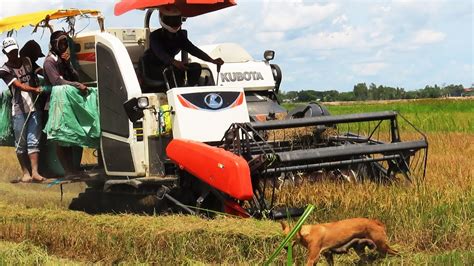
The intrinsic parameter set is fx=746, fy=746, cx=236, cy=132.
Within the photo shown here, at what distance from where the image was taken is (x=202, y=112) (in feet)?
24.1

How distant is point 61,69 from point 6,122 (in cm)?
136

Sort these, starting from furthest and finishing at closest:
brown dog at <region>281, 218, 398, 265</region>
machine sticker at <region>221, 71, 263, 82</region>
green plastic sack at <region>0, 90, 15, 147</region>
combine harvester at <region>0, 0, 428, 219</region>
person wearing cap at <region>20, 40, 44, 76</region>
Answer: machine sticker at <region>221, 71, 263, 82</region>, green plastic sack at <region>0, 90, 15, 147</region>, person wearing cap at <region>20, 40, 44, 76</region>, combine harvester at <region>0, 0, 428, 219</region>, brown dog at <region>281, 218, 398, 265</region>

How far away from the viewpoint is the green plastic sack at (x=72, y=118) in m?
8.16

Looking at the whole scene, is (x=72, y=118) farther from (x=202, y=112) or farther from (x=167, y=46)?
(x=202, y=112)

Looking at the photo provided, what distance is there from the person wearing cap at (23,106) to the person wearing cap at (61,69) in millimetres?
371

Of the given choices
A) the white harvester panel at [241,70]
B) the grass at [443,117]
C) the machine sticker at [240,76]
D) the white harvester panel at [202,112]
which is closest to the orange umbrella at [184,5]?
the white harvester panel at [202,112]

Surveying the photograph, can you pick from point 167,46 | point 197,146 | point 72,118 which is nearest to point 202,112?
point 197,146

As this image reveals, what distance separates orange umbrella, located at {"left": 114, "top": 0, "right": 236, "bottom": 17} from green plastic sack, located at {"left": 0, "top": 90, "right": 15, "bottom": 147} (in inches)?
94.0

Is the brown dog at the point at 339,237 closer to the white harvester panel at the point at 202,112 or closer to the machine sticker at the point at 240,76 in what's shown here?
the white harvester panel at the point at 202,112

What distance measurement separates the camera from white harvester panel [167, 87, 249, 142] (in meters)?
7.27

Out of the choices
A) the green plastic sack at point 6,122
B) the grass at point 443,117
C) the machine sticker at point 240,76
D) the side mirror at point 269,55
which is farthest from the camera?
the grass at point 443,117

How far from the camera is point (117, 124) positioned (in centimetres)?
795

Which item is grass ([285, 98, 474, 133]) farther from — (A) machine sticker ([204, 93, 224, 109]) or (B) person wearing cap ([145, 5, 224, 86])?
(A) machine sticker ([204, 93, 224, 109])

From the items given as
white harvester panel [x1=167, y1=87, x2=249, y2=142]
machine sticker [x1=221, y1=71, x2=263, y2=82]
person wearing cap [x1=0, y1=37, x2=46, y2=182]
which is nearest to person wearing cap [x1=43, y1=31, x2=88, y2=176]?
person wearing cap [x1=0, y1=37, x2=46, y2=182]
